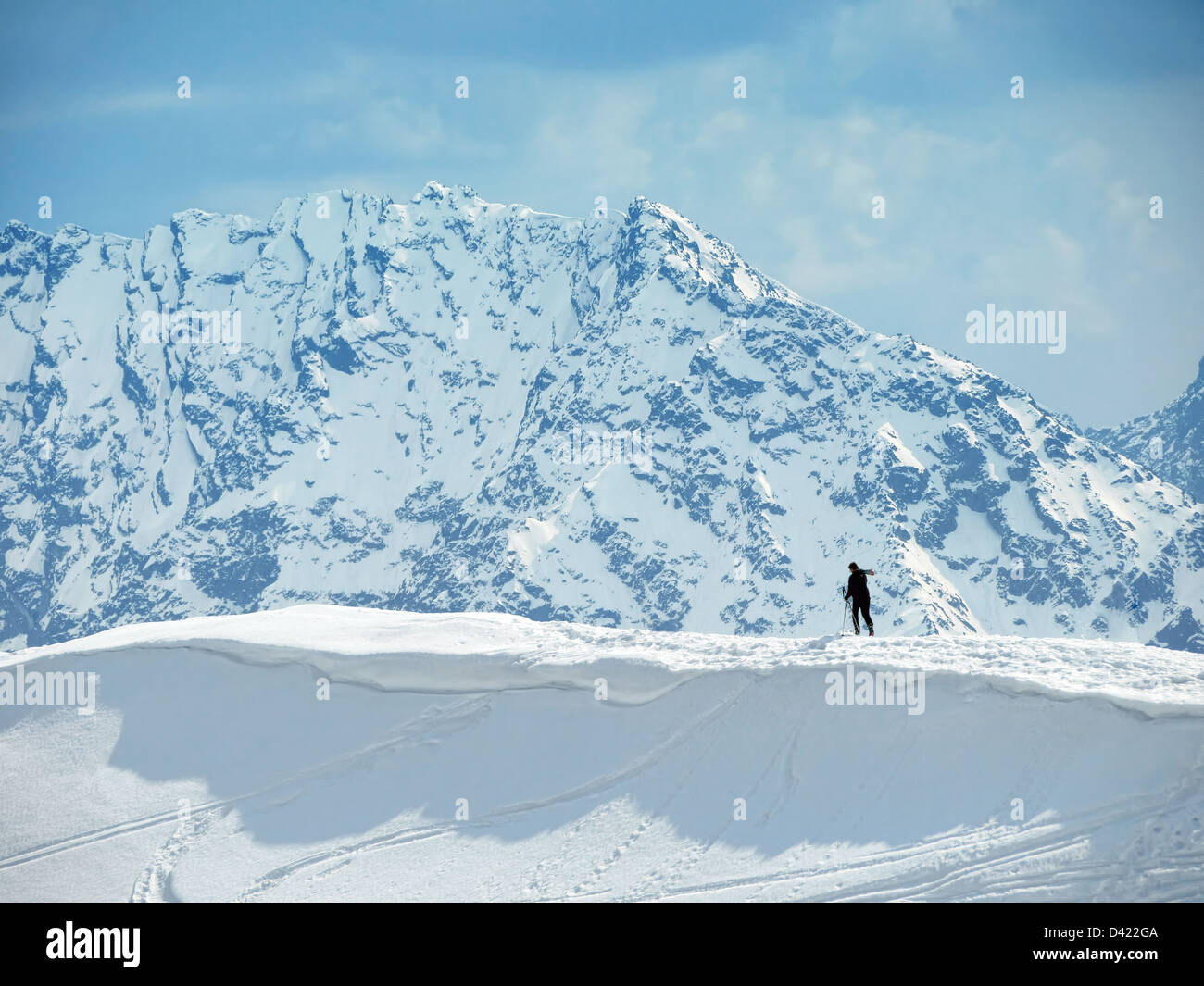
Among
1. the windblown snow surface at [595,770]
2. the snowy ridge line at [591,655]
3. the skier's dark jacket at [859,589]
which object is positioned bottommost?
the windblown snow surface at [595,770]

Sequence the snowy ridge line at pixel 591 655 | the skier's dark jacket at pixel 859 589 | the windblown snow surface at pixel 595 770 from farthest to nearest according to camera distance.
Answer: the skier's dark jacket at pixel 859 589 < the snowy ridge line at pixel 591 655 < the windblown snow surface at pixel 595 770

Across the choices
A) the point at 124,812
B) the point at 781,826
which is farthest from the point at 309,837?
the point at 781,826

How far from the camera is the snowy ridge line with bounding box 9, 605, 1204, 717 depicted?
22.8 meters

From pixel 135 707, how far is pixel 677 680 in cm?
1114

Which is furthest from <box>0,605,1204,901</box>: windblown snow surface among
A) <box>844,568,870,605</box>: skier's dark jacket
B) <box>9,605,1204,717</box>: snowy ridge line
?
<box>844,568,870,605</box>: skier's dark jacket

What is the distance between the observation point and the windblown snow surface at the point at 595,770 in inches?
793

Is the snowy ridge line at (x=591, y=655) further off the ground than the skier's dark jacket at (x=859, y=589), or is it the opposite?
the skier's dark jacket at (x=859, y=589)

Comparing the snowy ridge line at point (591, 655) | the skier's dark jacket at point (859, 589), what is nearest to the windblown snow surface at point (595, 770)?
the snowy ridge line at point (591, 655)

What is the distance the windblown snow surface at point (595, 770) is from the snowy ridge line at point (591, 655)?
60 mm

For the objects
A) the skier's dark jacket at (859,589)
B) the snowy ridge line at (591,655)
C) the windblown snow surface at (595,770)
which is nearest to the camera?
the windblown snow surface at (595,770)

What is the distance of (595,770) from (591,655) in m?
2.77

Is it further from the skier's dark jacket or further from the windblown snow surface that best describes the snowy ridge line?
the skier's dark jacket

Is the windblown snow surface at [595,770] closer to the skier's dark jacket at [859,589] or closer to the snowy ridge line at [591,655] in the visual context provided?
the snowy ridge line at [591,655]

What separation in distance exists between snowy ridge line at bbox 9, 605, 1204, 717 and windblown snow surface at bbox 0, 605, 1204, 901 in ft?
0.20
